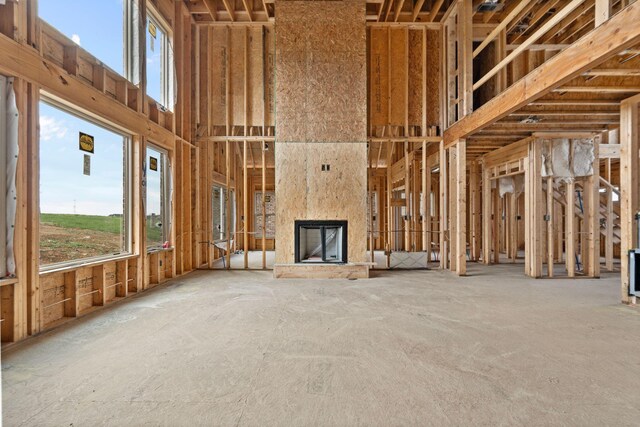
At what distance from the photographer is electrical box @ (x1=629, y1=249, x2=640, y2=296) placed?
14.3 ft

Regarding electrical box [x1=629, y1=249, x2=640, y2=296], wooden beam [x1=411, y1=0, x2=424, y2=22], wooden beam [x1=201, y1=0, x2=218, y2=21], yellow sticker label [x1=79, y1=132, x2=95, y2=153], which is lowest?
electrical box [x1=629, y1=249, x2=640, y2=296]

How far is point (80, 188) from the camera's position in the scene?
409 centimetres

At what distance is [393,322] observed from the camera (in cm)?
359

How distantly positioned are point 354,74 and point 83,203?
5455mm

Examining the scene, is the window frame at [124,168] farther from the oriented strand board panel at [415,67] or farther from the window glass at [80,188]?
the oriented strand board panel at [415,67]

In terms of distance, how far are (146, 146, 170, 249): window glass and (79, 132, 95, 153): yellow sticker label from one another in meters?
1.29

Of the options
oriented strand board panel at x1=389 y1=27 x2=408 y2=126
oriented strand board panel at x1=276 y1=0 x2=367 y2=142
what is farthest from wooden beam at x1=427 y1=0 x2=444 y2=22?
oriented strand board panel at x1=276 y1=0 x2=367 y2=142

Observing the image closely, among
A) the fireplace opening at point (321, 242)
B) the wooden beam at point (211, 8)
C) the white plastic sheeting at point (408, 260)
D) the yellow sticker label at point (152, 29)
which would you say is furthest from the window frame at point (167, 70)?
the white plastic sheeting at point (408, 260)

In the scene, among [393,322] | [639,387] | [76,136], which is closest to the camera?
[639,387]

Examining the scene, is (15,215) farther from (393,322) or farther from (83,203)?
(393,322)

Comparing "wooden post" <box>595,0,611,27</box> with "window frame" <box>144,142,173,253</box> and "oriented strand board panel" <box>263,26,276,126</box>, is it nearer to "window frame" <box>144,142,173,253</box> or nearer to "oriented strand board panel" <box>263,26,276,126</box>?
"oriented strand board panel" <box>263,26,276,126</box>

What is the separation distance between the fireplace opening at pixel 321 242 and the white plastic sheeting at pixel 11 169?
4.25 meters

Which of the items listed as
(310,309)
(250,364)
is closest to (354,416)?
(250,364)

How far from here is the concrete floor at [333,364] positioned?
6.49ft
